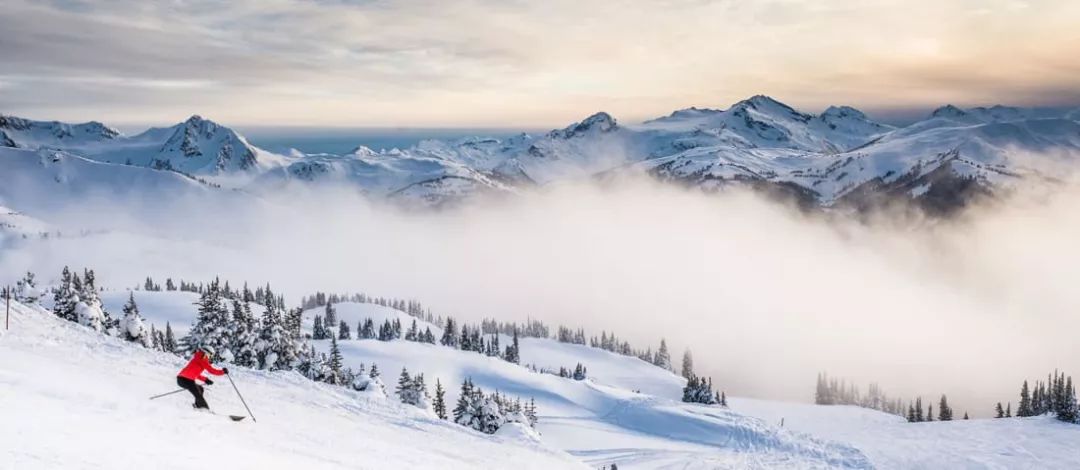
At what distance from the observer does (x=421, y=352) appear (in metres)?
140

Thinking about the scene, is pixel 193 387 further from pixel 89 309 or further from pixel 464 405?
pixel 89 309

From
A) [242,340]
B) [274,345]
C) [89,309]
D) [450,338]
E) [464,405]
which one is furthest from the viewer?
[450,338]

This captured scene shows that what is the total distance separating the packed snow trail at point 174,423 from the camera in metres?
16.3

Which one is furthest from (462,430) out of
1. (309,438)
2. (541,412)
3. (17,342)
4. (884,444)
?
(541,412)

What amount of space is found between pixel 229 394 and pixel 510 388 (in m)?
99.1

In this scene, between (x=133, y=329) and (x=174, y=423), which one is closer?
(x=174, y=423)

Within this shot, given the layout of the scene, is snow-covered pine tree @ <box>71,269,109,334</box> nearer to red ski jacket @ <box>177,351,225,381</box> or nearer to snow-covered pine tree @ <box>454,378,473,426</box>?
snow-covered pine tree @ <box>454,378,473,426</box>

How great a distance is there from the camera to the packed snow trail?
53.5 feet

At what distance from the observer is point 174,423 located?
21.0 m

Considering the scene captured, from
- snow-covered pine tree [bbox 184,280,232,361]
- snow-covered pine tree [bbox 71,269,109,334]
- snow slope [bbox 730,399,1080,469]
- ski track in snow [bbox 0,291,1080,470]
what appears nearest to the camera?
ski track in snow [bbox 0,291,1080,470]

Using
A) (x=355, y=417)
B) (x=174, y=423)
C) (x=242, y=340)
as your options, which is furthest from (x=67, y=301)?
(x=174, y=423)

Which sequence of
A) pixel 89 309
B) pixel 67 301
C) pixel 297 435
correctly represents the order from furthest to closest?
1. pixel 89 309
2. pixel 67 301
3. pixel 297 435

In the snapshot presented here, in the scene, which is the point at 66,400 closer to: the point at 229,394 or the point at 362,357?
the point at 229,394

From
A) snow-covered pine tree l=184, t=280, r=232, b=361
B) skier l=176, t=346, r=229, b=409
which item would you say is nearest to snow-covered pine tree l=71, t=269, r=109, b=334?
snow-covered pine tree l=184, t=280, r=232, b=361
